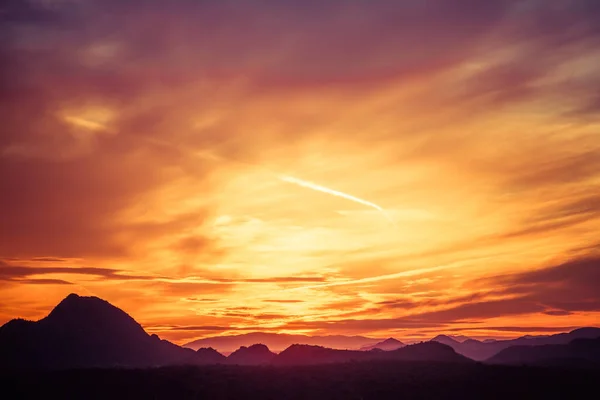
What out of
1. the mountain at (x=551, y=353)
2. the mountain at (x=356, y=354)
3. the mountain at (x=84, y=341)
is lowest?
the mountain at (x=551, y=353)

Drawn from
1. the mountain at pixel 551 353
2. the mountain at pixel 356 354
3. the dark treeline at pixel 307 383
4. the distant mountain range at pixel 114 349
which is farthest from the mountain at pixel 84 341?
the mountain at pixel 551 353

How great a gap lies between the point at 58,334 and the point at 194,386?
63485 millimetres

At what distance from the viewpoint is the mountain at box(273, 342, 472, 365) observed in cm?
12169

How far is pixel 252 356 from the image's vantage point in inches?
5743

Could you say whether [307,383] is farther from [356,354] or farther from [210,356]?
[210,356]

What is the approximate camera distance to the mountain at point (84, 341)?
11250 cm

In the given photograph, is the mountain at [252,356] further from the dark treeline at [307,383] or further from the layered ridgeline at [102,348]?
the dark treeline at [307,383]

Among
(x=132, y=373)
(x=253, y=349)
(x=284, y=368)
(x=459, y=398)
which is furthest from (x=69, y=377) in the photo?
(x=253, y=349)

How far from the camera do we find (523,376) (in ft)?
259

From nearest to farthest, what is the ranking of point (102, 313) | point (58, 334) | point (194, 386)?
point (194, 386)
point (58, 334)
point (102, 313)

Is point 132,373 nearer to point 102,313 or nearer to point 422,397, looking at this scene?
point 422,397

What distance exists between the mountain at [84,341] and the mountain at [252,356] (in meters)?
8.86

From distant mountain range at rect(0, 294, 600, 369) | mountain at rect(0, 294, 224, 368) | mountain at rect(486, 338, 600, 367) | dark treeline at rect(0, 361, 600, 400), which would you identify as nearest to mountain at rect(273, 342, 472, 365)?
distant mountain range at rect(0, 294, 600, 369)

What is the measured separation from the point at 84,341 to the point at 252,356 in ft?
144
